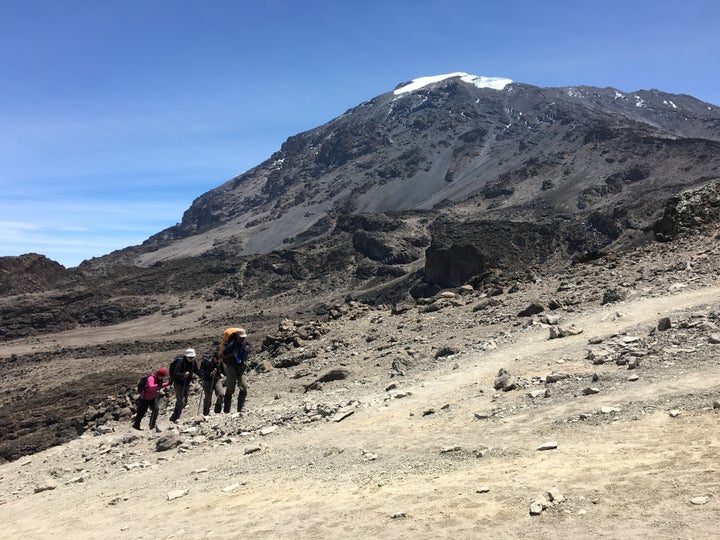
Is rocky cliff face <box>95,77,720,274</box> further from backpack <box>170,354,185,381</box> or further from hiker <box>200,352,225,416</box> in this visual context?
backpack <box>170,354,185,381</box>

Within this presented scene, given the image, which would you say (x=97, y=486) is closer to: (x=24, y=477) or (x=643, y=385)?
(x=24, y=477)

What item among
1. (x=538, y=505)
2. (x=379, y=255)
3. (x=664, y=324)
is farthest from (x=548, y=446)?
(x=379, y=255)

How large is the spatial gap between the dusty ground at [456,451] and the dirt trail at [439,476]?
0.08 ft

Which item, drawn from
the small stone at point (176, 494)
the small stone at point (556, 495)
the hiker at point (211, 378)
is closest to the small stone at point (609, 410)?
the small stone at point (556, 495)

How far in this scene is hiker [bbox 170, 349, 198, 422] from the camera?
11805 millimetres

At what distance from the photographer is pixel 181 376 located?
11789 millimetres

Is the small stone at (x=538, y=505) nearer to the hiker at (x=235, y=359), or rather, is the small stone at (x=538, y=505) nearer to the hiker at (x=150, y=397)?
the hiker at (x=235, y=359)

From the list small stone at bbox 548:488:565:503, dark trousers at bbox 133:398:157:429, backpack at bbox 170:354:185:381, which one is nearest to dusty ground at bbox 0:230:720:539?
small stone at bbox 548:488:565:503

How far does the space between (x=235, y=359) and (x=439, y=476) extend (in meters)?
6.41

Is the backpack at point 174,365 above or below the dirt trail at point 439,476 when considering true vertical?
above

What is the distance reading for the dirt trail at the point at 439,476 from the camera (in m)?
4.39

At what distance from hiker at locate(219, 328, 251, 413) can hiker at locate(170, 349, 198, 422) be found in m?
1.05

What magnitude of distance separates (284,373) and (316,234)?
374 ft

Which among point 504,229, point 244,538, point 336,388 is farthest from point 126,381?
point 504,229
